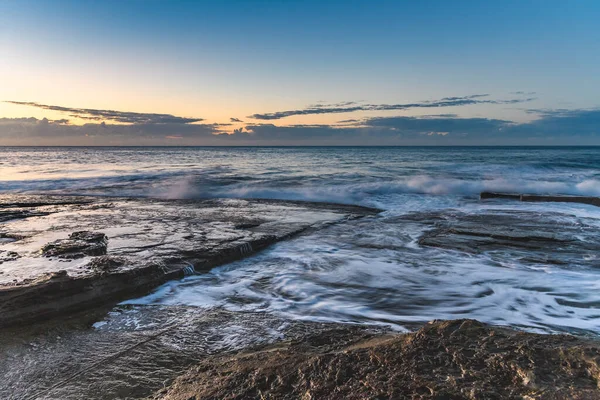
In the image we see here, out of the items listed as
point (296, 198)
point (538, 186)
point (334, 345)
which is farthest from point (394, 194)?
point (334, 345)

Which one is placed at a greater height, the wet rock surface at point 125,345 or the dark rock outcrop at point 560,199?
the wet rock surface at point 125,345

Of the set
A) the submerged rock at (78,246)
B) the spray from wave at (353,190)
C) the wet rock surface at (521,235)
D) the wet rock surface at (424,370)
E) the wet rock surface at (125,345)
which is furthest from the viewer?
the spray from wave at (353,190)

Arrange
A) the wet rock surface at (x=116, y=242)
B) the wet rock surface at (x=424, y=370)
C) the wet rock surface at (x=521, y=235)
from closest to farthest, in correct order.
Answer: the wet rock surface at (x=424, y=370) < the wet rock surface at (x=116, y=242) < the wet rock surface at (x=521, y=235)

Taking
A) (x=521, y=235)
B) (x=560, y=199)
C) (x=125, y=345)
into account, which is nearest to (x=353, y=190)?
(x=560, y=199)

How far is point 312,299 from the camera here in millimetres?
4598

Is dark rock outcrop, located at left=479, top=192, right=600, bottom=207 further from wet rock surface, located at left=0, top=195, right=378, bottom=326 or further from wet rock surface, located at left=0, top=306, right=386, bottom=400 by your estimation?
wet rock surface, located at left=0, top=306, right=386, bottom=400

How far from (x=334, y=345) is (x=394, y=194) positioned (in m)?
13.7

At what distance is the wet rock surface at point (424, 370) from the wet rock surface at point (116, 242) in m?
2.13

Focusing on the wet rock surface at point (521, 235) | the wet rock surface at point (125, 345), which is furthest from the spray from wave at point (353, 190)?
the wet rock surface at point (125, 345)

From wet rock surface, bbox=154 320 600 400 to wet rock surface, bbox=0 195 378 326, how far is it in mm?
2126

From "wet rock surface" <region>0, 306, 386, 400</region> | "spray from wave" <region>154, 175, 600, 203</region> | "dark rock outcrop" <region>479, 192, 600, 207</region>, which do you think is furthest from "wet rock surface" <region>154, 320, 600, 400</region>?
"dark rock outcrop" <region>479, 192, 600, 207</region>

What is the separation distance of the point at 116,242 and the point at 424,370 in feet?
18.7

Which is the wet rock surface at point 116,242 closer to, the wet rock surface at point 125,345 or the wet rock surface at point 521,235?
the wet rock surface at point 125,345

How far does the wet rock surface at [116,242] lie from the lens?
163 inches
